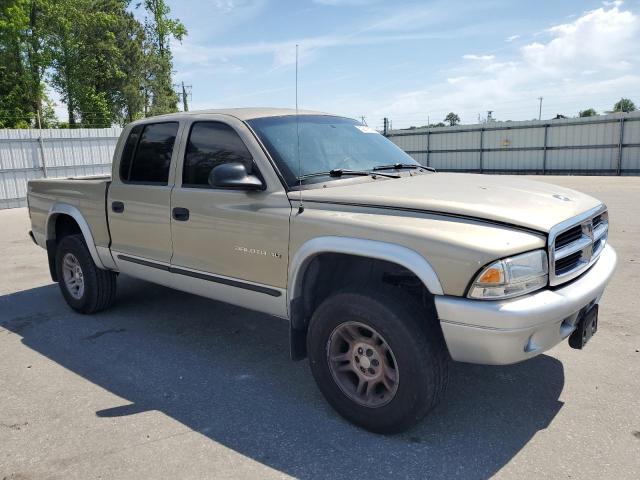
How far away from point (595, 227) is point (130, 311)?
14.3 feet

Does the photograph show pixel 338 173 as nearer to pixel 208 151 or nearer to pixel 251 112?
pixel 251 112

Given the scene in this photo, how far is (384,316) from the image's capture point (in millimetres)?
2828

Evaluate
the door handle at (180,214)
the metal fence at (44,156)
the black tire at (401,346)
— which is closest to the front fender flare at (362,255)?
the black tire at (401,346)

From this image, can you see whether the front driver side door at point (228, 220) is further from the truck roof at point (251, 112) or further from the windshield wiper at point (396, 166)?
the windshield wiper at point (396, 166)

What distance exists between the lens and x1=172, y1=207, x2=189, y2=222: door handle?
13.1ft

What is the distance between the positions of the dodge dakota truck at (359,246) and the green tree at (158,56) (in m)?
38.6

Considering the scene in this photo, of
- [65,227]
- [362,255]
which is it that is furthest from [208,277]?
[65,227]

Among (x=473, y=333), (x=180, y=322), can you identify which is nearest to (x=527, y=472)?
(x=473, y=333)

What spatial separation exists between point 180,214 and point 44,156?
574 inches

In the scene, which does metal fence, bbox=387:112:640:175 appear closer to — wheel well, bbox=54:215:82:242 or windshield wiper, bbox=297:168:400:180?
windshield wiper, bbox=297:168:400:180

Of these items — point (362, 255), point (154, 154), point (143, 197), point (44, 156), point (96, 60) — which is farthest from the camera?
point (96, 60)

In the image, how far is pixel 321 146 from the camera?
3848mm

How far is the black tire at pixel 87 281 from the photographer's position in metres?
5.15

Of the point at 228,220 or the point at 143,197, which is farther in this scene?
the point at 143,197
